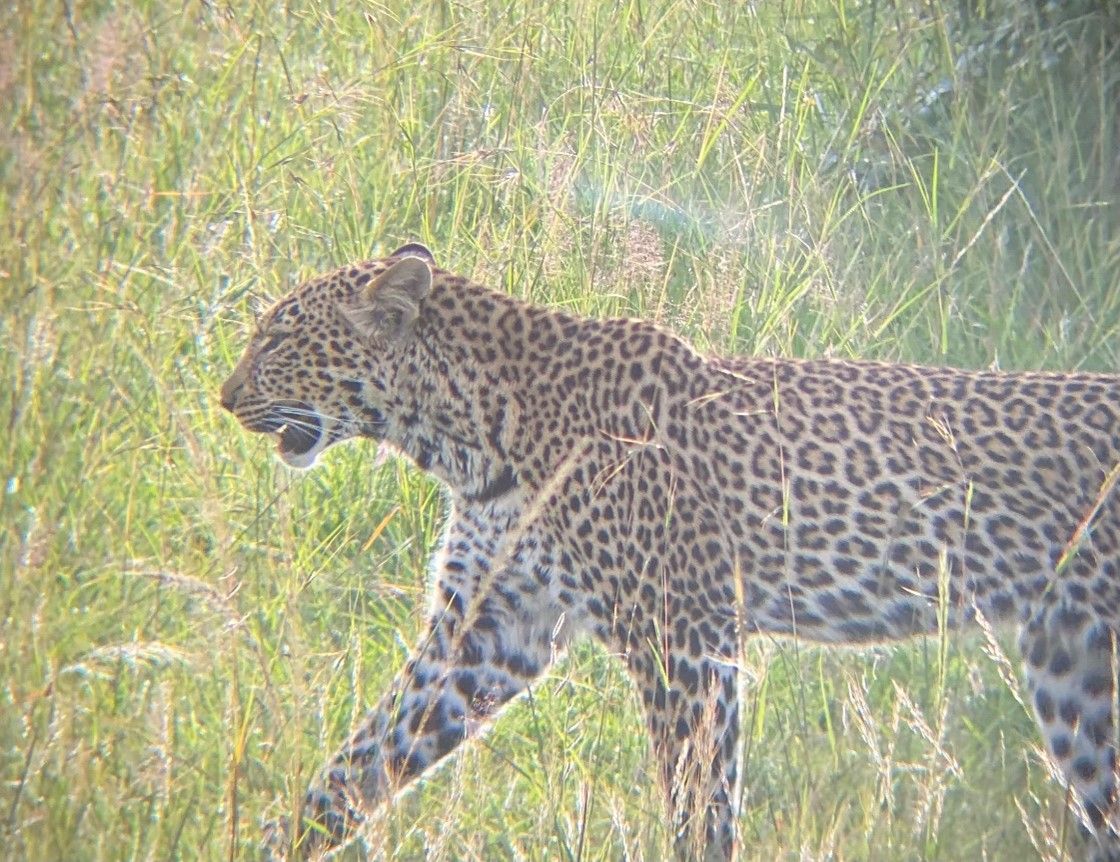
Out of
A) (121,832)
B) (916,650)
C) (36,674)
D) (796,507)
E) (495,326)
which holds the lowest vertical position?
(121,832)

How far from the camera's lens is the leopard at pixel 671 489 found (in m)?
4.45

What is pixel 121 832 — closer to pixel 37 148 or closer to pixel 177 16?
pixel 37 148

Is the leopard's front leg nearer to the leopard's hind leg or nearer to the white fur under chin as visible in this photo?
the white fur under chin

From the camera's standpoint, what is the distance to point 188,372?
5418mm

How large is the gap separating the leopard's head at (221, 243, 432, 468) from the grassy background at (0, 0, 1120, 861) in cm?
19

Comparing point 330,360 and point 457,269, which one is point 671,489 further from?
point 457,269

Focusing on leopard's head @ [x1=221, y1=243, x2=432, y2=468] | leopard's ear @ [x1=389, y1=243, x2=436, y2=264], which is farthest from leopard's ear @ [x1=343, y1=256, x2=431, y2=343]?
leopard's ear @ [x1=389, y1=243, x2=436, y2=264]

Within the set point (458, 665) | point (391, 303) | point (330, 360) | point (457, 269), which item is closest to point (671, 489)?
point (458, 665)

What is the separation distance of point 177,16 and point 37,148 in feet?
3.68

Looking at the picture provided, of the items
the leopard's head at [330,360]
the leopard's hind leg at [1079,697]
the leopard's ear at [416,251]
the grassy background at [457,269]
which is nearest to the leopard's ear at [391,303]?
the leopard's head at [330,360]

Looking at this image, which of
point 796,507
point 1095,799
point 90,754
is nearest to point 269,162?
point 796,507

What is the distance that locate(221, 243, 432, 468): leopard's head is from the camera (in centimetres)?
470

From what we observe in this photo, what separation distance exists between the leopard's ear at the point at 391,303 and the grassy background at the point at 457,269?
1.63ft

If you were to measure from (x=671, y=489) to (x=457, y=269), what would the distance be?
158cm
